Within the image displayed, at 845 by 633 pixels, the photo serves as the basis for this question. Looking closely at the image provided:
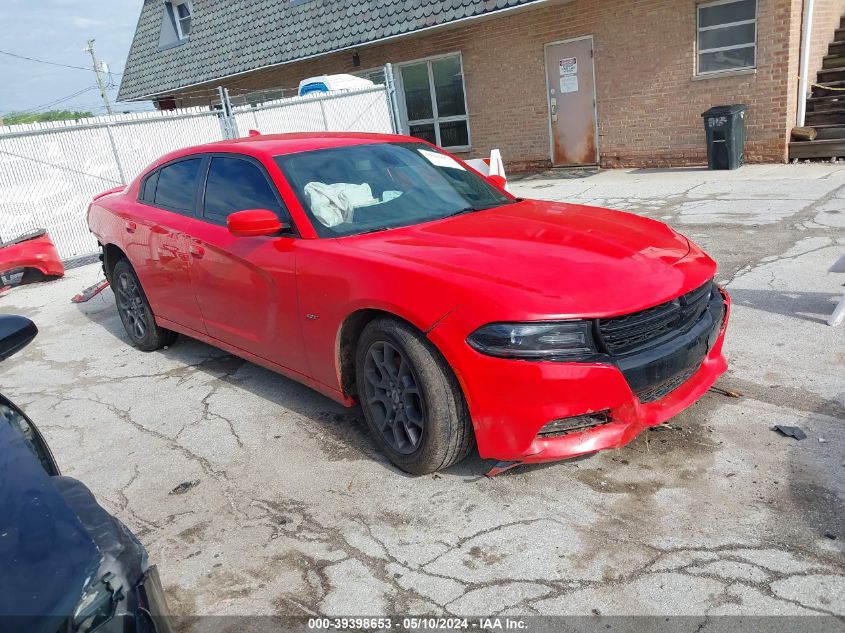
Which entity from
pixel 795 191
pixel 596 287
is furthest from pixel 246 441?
pixel 795 191

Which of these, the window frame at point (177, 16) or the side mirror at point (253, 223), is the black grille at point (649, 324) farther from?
the window frame at point (177, 16)

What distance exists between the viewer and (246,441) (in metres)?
4.02

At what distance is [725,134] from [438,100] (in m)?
6.85

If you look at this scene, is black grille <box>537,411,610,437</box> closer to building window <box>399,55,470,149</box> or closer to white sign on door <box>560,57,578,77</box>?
white sign on door <box>560,57,578,77</box>

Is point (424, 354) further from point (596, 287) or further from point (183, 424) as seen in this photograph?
point (183, 424)

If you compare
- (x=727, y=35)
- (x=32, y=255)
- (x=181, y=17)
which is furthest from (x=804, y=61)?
(x=181, y=17)

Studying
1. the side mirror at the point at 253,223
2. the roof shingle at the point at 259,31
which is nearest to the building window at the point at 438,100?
the roof shingle at the point at 259,31

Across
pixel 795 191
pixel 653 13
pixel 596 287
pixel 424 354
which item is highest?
pixel 653 13

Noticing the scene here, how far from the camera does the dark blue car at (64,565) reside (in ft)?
5.08

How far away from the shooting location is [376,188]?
4.09 metres

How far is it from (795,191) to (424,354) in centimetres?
798

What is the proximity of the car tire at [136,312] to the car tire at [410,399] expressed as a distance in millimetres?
2713

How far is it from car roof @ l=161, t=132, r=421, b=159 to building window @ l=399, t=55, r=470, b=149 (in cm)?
1126

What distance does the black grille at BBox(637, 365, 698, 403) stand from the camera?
3.04 meters
